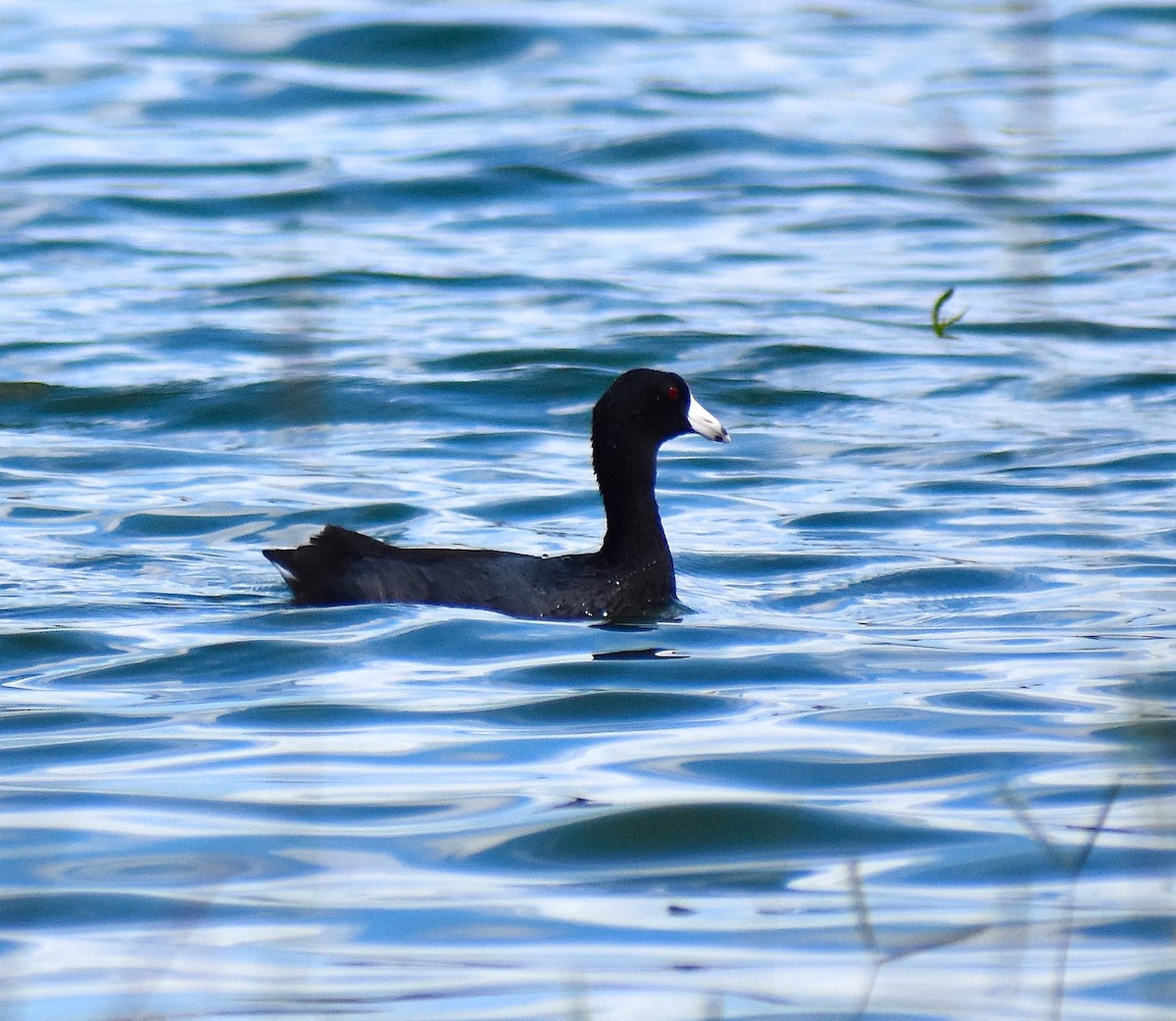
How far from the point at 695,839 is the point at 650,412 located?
11.8 feet

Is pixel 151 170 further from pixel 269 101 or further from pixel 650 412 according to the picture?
pixel 650 412

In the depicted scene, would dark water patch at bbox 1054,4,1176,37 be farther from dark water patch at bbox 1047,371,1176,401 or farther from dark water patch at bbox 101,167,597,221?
dark water patch at bbox 1047,371,1176,401

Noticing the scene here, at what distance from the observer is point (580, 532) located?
977 cm

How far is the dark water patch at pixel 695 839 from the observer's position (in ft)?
16.0

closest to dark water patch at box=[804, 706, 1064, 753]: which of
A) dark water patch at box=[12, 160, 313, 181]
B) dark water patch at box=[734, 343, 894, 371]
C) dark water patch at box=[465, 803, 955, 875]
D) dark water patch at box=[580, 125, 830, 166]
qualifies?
dark water patch at box=[465, 803, 955, 875]

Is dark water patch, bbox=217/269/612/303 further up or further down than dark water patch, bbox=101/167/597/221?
further down

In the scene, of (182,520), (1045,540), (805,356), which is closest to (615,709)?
(1045,540)

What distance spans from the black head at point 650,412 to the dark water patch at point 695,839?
11.1 ft

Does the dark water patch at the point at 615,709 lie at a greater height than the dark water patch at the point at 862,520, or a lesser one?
greater

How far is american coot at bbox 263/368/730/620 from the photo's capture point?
778 centimetres

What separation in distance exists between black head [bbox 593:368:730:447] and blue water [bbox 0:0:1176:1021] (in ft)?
2.16

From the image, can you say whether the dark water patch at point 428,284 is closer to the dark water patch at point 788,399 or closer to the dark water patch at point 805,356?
the dark water patch at point 805,356

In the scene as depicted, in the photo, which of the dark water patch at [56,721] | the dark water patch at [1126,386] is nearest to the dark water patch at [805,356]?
the dark water patch at [1126,386]

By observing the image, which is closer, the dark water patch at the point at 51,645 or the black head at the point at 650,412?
the dark water patch at the point at 51,645
